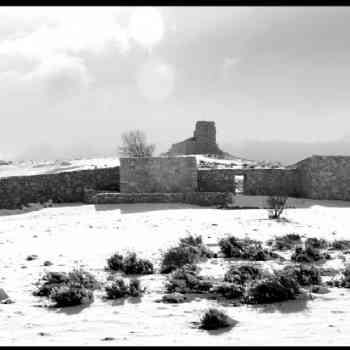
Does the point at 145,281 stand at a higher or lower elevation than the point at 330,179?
lower

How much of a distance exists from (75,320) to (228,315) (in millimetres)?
2439

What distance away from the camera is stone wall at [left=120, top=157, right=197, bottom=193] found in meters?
27.1

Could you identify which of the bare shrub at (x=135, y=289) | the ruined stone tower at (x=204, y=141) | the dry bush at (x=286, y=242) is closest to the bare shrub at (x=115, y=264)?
the bare shrub at (x=135, y=289)

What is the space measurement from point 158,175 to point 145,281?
1704 cm

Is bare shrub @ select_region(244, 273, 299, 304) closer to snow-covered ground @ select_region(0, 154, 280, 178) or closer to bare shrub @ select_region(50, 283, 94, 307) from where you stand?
bare shrub @ select_region(50, 283, 94, 307)

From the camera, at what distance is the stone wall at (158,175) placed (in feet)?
89.0

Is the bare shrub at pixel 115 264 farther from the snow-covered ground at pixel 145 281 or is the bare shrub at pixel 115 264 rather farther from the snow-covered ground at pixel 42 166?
the snow-covered ground at pixel 42 166

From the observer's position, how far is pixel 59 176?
1107 inches

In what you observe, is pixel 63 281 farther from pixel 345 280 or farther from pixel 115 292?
pixel 345 280

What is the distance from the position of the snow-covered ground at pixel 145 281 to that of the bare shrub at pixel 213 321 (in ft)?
0.50

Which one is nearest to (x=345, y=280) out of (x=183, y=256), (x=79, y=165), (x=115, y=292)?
(x=183, y=256)

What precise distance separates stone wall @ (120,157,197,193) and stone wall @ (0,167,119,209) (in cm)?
204

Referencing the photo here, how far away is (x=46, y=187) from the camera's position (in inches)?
1104

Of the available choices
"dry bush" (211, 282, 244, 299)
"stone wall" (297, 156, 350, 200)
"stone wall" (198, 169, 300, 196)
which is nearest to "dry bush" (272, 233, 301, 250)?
"dry bush" (211, 282, 244, 299)
